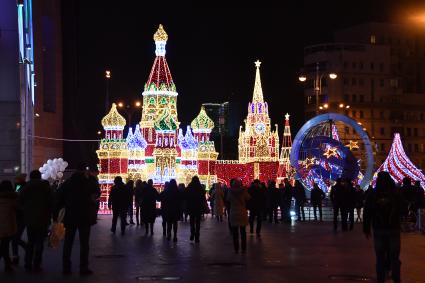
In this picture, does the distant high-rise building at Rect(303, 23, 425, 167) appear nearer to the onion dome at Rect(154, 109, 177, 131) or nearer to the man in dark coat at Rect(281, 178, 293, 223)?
the onion dome at Rect(154, 109, 177, 131)

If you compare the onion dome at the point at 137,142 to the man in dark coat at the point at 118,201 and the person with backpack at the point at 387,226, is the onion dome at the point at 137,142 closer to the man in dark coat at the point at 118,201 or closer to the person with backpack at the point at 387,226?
the man in dark coat at the point at 118,201

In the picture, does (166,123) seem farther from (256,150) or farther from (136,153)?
(256,150)

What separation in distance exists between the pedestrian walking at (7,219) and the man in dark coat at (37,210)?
23cm

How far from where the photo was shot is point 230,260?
626 inches

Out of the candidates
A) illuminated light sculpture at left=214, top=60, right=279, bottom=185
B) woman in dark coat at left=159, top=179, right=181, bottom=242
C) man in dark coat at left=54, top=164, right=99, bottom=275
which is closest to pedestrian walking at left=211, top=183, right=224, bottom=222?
woman in dark coat at left=159, top=179, right=181, bottom=242

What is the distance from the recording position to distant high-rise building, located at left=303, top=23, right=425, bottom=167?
326ft

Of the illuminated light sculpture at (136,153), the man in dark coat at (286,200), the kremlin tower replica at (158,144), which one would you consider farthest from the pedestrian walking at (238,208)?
the illuminated light sculpture at (136,153)

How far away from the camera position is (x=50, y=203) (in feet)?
46.9

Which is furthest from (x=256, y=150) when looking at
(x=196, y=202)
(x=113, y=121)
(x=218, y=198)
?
(x=196, y=202)

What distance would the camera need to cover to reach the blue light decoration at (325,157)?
39312mm

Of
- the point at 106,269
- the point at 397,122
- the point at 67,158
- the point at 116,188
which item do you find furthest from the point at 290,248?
the point at 397,122

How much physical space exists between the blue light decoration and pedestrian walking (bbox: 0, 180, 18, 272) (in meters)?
25.7

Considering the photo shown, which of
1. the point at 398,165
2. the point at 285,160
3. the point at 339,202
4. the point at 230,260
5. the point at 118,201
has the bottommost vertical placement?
the point at 230,260

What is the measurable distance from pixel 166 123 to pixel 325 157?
19.5 meters
